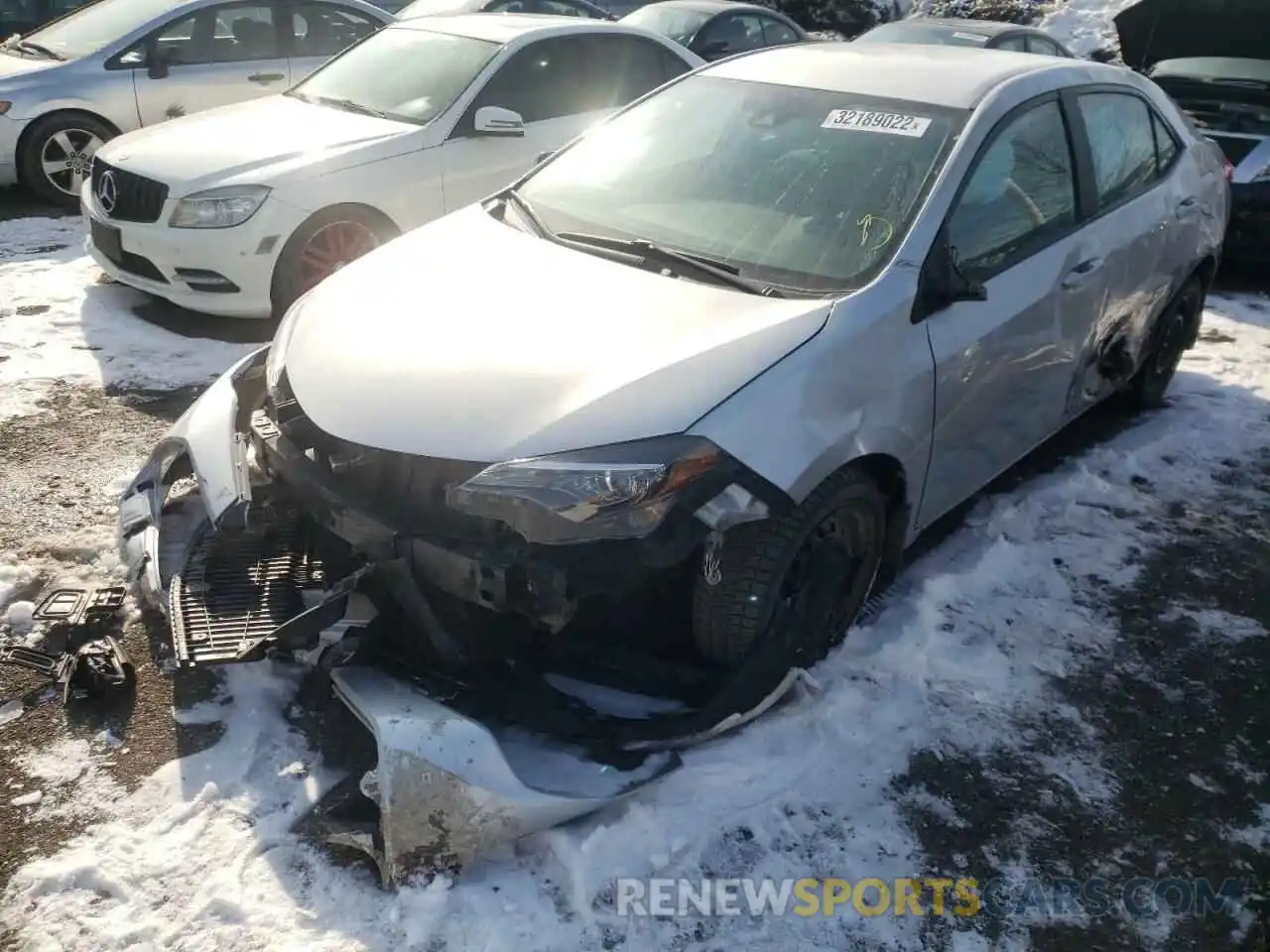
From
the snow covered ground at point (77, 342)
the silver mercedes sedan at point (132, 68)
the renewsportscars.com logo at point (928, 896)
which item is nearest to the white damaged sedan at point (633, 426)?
the renewsportscars.com logo at point (928, 896)

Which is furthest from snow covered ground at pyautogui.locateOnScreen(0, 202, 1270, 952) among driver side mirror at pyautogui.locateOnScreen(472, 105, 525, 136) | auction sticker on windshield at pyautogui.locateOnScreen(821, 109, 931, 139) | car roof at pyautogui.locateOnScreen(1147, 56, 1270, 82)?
car roof at pyautogui.locateOnScreen(1147, 56, 1270, 82)

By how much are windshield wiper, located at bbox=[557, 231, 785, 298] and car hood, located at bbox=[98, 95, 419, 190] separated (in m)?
2.76

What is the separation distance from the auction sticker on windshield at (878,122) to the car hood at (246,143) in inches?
122

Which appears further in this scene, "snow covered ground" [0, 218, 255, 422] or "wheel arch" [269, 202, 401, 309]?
"wheel arch" [269, 202, 401, 309]

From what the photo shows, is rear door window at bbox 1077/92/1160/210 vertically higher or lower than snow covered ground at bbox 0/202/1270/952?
higher

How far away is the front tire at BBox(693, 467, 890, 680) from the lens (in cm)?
286

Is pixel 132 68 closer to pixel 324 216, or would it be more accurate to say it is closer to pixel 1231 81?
pixel 324 216

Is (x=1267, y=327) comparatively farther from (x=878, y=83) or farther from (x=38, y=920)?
(x=38, y=920)

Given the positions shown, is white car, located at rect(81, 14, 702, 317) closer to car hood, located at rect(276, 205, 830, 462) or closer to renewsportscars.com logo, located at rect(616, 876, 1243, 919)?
car hood, located at rect(276, 205, 830, 462)

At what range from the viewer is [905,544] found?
3.42 m

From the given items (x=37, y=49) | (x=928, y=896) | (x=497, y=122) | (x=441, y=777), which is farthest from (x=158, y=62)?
(x=928, y=896)

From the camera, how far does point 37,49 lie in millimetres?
8344

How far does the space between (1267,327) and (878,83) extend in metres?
4.34

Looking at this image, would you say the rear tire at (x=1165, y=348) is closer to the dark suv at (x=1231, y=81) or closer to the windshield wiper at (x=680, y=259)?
the dark suv at (x=1231, y=81)
